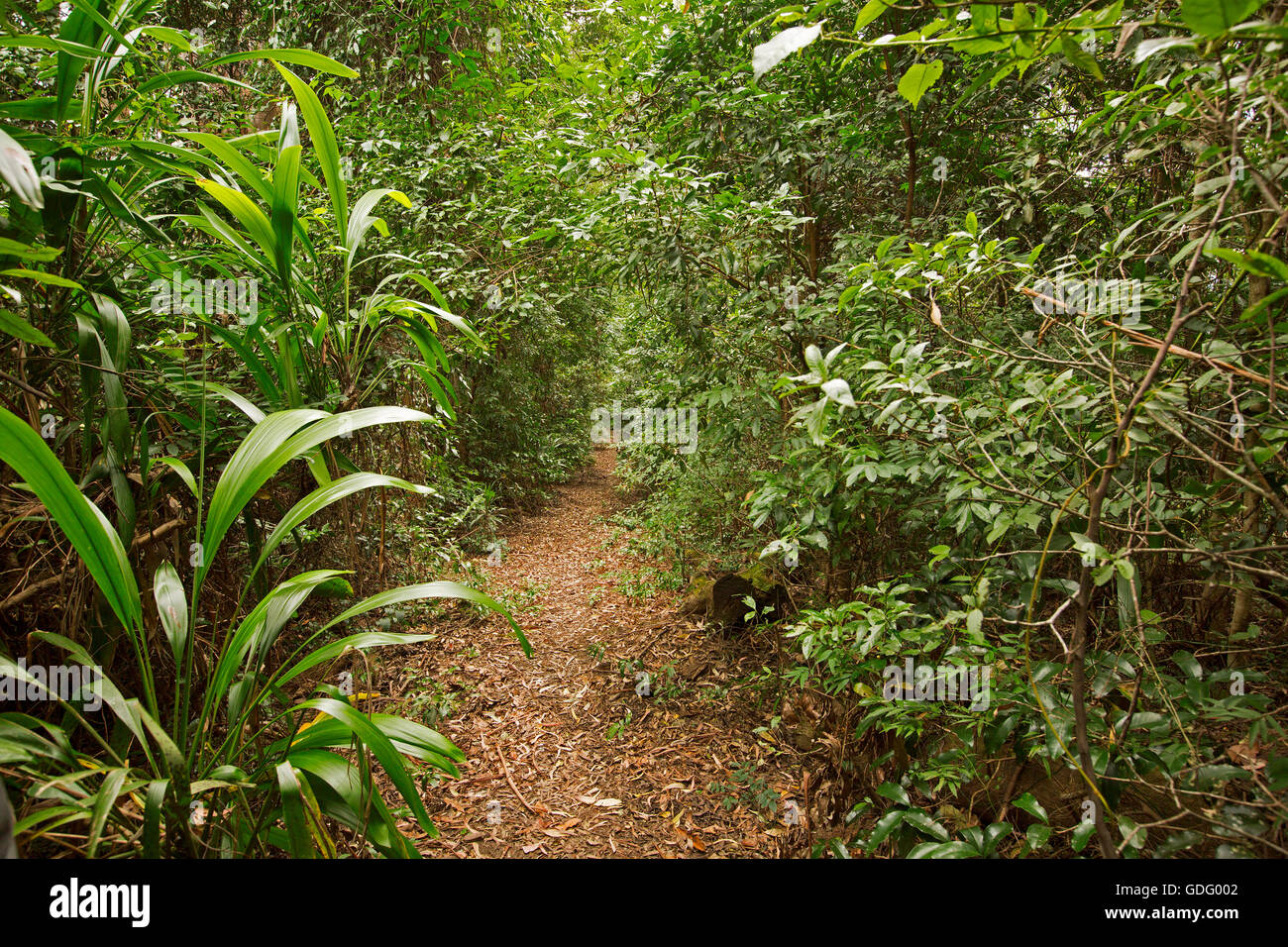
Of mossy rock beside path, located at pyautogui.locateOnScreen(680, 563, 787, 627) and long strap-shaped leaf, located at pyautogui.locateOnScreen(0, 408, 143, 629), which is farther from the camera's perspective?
mossy rock beside path, located at pyautogui.locateOnScreen(680, 563, 787, 627)

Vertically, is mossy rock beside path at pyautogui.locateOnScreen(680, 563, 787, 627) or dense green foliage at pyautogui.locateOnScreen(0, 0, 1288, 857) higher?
dense green foliage at pyautogui.locateOnScreen(0, 0, 1288, 857)

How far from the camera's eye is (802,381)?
3.95 ft

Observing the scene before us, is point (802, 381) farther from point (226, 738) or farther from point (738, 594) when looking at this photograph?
point (738, 594)

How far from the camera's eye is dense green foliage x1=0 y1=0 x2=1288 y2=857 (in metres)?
0.96

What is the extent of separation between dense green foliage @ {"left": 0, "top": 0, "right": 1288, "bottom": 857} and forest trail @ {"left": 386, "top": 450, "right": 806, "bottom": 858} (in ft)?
1.13

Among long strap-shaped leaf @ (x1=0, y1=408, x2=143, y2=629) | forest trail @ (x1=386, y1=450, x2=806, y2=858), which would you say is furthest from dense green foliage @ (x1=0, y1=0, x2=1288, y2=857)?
forest trail @ (x1=386, y1=450, x2=806, y2=858)

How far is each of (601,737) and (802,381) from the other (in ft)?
7.55

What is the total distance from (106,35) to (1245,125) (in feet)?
8.40

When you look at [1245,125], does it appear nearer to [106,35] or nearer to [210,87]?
[106,35]

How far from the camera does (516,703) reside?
306cm

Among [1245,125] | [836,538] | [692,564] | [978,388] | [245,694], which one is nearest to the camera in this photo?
[245,694]

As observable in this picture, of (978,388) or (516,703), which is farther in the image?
(516,703)

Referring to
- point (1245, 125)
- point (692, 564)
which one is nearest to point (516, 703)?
point (692, 564)

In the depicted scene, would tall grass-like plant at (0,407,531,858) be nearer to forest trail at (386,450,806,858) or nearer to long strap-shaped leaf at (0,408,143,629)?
long strap-shaped leaf at (0,408,143,629)
